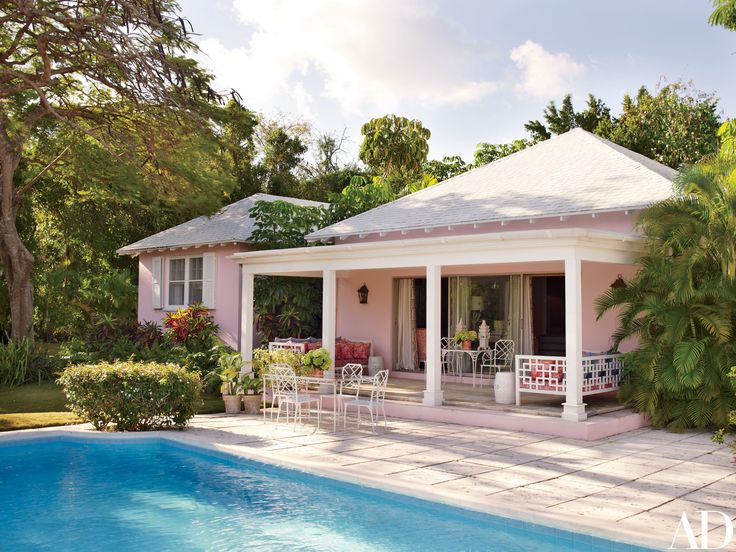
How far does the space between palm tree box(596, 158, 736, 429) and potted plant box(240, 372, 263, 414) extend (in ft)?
21.4

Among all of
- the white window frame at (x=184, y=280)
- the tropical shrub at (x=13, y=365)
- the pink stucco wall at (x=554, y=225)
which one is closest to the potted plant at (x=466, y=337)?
the pink stucco wall at (x=554, y=225)

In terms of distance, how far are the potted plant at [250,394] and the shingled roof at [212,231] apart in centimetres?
558

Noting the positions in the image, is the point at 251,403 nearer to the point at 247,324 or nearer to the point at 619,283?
the point at 247,324

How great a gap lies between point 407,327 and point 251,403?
4870 millimetres

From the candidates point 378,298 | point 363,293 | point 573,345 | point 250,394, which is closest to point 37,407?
point 250,394

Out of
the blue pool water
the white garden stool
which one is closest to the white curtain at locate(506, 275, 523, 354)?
the white garden stool

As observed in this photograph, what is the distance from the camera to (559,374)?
1141cm

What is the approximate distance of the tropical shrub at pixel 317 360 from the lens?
498 inches

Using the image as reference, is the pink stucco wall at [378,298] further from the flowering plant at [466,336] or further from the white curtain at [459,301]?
the flowering plant at [466,336]

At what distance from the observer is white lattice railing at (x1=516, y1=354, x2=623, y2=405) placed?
1125 centimetres

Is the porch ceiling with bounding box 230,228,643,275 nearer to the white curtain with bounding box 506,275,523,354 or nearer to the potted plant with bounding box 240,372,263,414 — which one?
the potted plant with bounding box 240,372,263,414

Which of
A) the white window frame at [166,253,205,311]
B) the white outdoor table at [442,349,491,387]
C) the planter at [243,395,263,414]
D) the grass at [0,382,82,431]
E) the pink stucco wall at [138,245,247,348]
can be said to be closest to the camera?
the grass at [0,382,82,431]

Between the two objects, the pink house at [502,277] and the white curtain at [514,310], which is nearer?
the pink house at [502,277]

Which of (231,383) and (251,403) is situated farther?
(231,383)
